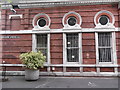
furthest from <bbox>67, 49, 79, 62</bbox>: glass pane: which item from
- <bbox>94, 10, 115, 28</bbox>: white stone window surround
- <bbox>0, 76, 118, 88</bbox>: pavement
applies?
<bbox>94, 10, 115, 28</bbox>: white stone window surround

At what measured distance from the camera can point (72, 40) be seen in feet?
24.8

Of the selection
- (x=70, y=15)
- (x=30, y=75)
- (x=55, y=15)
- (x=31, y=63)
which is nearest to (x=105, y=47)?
(x=70, y=15)

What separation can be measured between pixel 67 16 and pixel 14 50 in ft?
15.8

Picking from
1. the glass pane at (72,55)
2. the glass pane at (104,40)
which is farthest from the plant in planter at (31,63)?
the glass pane at (104,40)

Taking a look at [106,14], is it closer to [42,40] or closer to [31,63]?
[42,40]

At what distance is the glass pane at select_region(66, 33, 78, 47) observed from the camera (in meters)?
7.53

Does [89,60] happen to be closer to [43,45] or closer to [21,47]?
[43,45]

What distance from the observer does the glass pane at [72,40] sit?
753 centimetres

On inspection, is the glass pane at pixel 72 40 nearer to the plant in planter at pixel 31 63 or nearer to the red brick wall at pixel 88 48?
the red brick wall at pixel 88 48

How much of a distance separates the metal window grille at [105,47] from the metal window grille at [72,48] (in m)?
1.67

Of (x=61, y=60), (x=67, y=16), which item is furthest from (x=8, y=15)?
(x=61, y=60)

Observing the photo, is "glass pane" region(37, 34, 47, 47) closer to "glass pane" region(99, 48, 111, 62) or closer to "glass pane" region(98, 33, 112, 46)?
"glass pane" region(98, 33, 112, 46)

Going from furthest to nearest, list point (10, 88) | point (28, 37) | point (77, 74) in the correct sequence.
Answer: point (28, 37), point (77, 74), point (10, 88)

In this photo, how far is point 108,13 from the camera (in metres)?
7.28
